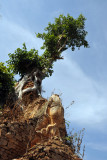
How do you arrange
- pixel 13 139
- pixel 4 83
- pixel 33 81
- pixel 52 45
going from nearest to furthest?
pixel 13 139 → pixel 4 83 → pixel 33 81 → pixel 52 45

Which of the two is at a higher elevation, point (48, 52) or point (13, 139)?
point (48, 52)

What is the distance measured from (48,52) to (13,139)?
11.8 m

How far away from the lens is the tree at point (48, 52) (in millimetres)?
13628

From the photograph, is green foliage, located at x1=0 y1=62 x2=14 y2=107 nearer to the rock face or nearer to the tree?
the tree

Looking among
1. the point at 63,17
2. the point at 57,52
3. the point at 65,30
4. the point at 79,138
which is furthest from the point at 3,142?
the point at 63,17

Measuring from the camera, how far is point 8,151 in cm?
513

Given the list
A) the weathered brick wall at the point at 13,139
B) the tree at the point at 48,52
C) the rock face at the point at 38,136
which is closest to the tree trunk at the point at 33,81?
the tree at the point at 48,52

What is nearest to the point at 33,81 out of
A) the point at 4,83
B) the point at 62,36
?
the point at 4,83

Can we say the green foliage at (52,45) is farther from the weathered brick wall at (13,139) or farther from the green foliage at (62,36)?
the weathered brick wall at (13,139)

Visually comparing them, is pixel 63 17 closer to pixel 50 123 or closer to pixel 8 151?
pixel 50 123

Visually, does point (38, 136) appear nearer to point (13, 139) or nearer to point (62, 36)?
point (13, 139)

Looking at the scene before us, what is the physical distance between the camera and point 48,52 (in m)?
16.2

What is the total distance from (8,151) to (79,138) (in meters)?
2.49

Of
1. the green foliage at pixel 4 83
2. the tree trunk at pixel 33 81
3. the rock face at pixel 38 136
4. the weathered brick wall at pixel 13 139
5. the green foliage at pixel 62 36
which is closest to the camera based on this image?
the rock face at pixel 38 136
